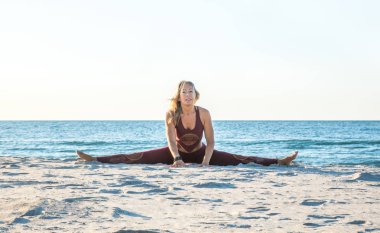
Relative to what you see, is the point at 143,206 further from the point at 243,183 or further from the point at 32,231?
the point at 243,183

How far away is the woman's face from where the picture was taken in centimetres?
658

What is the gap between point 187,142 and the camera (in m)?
7.02

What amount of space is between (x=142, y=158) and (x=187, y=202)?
358 centimetres

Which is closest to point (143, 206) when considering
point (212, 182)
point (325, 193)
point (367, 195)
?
point (212, 182)

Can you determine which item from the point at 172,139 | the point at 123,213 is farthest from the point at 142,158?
the point at 123,213

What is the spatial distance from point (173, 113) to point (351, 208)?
3.87 m

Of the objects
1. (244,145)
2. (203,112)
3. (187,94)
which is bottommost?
(244,145)

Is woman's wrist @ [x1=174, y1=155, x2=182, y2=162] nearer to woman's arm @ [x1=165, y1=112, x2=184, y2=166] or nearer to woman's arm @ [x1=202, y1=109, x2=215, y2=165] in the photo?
woman's arm @ [x1=165, y1=112, x2=184, y2=166]

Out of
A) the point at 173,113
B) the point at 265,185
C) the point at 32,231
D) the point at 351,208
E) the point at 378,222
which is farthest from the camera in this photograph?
the point at 173,113

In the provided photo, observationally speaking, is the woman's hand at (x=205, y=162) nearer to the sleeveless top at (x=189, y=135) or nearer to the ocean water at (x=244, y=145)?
the sleeveless top at (x=189, y=135)

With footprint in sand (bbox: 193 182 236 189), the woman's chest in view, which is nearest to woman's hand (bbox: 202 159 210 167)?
the woman's chest

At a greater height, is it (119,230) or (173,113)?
(173,113)

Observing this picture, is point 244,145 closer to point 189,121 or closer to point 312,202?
point 189,121

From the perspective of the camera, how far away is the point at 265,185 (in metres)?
4.48
